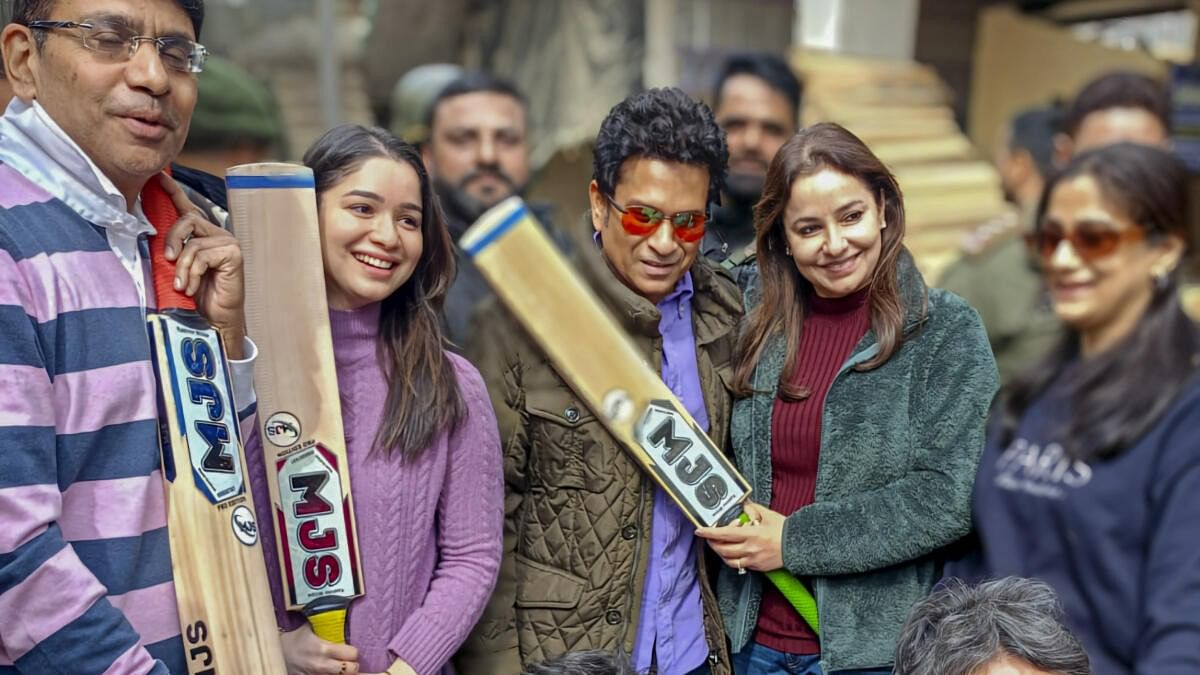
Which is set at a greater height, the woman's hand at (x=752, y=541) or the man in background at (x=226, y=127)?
the man in background at (x=226, y=127)

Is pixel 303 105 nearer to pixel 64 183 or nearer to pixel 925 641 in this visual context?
pixel 64 183

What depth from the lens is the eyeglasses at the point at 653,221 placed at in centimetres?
191

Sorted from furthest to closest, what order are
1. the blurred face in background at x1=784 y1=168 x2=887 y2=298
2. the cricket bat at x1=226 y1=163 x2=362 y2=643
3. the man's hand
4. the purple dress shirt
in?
the purple dress shirt → the blurred face in background at x1=784 y1=168 x2=887 y2=298 → the cricket bat at x1=226 y1=163 x2=362 y2=643 → the man's hand

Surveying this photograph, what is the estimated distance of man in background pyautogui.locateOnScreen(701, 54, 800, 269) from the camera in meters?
3.16

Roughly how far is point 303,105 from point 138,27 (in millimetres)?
4428

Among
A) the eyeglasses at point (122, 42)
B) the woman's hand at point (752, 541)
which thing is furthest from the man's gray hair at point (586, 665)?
the eyeglasses at point (122, 42)

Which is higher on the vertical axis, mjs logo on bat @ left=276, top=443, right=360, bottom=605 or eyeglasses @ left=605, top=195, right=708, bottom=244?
eyeglasses @ left=605, top=195, right=708, bottom=244

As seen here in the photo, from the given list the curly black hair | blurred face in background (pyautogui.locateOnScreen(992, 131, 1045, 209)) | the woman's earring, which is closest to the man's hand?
the curly black hair

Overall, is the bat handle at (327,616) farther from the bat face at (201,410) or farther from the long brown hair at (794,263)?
the long brown hair at (794,263)

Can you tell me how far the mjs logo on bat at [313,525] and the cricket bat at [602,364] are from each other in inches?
16.2

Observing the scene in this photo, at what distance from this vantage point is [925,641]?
1723 mm

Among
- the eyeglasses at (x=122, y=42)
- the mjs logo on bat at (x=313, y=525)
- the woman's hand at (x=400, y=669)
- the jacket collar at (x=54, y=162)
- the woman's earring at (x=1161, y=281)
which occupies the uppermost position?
the eyeglasses at (x=122, y=42)

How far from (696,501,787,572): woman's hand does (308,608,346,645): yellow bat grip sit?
2.08 feet

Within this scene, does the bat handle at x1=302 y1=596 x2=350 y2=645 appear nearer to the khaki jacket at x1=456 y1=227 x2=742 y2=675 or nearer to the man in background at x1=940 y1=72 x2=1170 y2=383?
the khaki jacket at x1=456 y1=227 x2=742 y2=675
